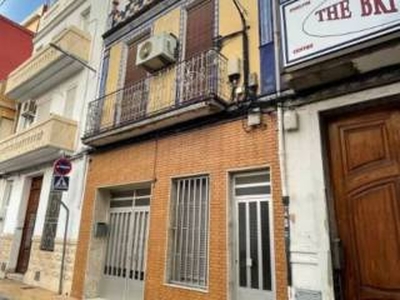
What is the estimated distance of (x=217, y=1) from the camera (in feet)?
24.6

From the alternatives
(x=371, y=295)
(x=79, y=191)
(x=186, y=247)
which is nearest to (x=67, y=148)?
(x=79, y=191)

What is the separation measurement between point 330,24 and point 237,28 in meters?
2.62

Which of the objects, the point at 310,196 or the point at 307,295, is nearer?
the point at 307,295

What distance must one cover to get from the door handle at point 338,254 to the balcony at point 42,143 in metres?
7.81

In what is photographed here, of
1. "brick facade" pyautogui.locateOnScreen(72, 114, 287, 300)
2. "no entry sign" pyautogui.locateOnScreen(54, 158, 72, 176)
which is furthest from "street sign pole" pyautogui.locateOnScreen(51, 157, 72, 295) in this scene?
"brick facade" pyautogui.locateOnScreen(72, 114, 287, 300)

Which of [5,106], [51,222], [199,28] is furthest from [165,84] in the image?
[5,106]

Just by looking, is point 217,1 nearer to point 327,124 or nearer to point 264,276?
point 327,124

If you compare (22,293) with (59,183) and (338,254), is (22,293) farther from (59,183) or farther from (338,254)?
(338,254)

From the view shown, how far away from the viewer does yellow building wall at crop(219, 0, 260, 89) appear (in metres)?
6.32

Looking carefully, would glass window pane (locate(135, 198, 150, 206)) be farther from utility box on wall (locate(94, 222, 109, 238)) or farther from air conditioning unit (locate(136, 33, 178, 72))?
air conditioning unit (locate(136, 33, 178, 72))

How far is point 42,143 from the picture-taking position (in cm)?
971

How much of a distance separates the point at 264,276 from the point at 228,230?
0.94 metres

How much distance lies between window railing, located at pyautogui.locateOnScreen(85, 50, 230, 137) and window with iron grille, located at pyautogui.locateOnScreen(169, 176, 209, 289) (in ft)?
5.50

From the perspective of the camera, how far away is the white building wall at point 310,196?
456 cm
